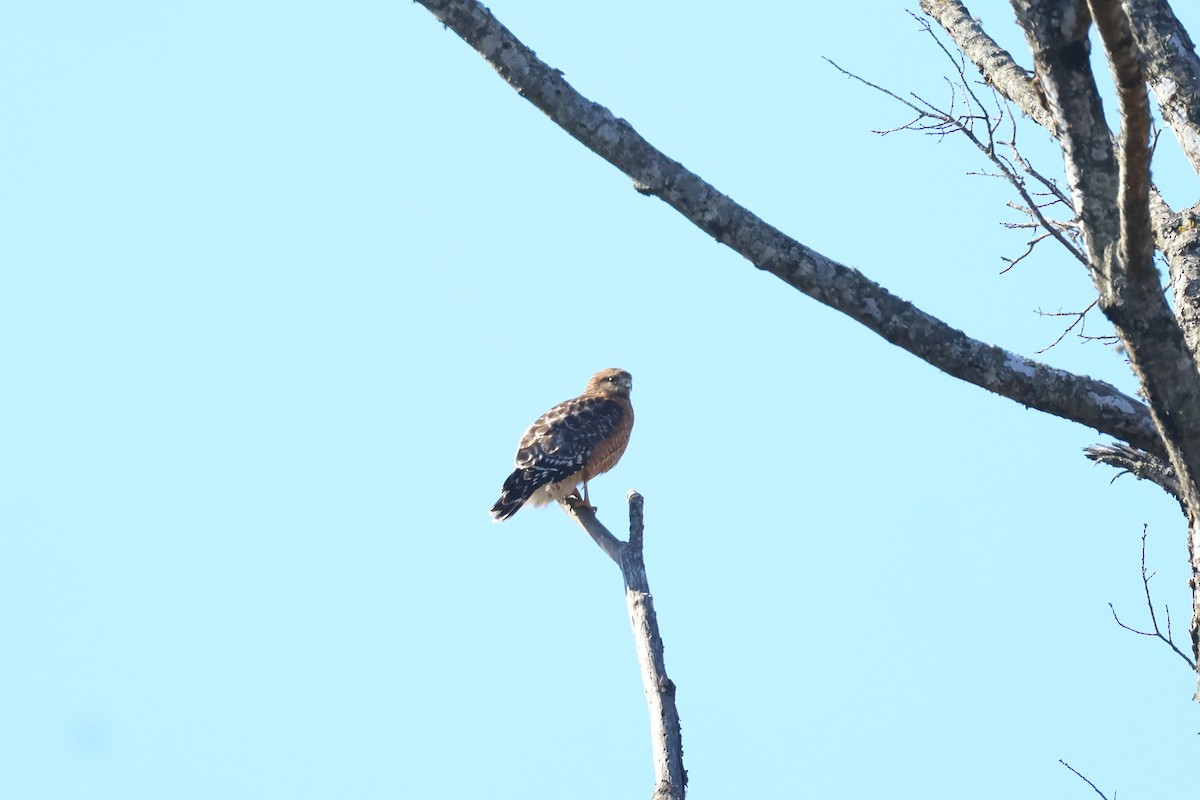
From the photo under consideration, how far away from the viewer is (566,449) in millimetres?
9234

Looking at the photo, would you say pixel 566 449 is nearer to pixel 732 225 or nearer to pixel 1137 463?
pixel 1137 463

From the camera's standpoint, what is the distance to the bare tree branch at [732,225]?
328 centimetres

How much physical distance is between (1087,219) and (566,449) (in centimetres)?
662

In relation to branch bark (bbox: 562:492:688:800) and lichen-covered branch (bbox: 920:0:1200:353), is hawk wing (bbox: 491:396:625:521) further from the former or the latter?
lichen-covered branch (bbox: 920:0:1200:353)

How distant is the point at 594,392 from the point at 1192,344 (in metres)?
7.10

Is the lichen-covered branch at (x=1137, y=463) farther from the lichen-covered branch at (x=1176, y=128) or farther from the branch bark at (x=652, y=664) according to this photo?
the branch bark at (x=652, y=664)

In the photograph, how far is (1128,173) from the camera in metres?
2.56

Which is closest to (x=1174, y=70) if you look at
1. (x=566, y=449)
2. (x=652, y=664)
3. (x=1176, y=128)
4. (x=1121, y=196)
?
(x=1176, y=128)

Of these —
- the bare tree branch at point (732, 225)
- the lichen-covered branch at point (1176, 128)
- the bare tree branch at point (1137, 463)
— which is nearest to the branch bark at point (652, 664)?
the bare tree branch at point (732, 225)

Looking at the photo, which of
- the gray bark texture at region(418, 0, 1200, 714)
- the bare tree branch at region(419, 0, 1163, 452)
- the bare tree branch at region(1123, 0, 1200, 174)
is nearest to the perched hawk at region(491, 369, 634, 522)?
the gray bark texture at region(418, 0, 1200, 714)

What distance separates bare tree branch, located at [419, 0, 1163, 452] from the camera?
328cm

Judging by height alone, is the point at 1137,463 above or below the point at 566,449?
above

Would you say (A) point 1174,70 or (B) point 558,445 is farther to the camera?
(B) point 558,445

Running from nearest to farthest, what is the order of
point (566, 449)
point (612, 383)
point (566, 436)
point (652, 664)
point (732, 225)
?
point (732, 225) < point (652, 664) < point (566, 449) < point (566, 436) < point (612, 383)
